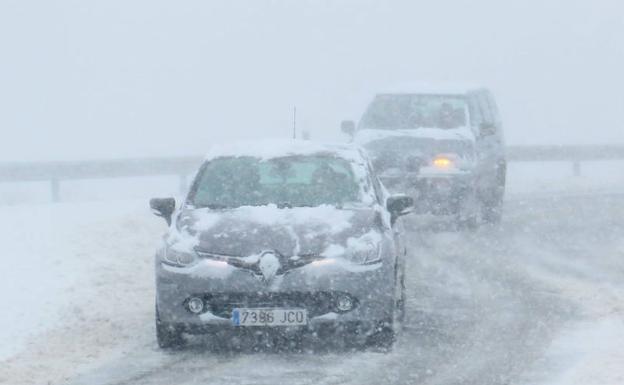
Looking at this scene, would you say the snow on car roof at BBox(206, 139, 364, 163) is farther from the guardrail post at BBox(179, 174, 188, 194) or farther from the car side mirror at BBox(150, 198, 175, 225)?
the guardrail post at BBox(179, 174, 188, 194)

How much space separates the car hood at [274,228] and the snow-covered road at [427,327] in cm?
79

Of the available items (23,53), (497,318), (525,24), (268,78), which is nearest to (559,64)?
(525,24)

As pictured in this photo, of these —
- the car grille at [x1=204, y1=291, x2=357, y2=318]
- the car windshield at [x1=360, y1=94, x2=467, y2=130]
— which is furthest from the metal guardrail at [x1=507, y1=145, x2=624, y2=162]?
the car grille at [x1=204, y1=291, x2=357, y2=318]

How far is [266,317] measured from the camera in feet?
32.6

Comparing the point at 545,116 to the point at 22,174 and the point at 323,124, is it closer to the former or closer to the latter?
the point at 323,124

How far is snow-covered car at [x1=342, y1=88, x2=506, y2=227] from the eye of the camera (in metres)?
18.7

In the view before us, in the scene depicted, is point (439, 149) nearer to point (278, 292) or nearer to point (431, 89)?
point (431, 89)

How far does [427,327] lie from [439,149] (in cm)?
760

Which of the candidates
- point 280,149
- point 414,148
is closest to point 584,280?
point 280,149

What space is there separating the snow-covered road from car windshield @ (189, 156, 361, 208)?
3.81ft

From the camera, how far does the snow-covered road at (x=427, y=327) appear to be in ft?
30.7

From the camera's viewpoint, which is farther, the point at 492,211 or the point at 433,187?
the point at 492,211

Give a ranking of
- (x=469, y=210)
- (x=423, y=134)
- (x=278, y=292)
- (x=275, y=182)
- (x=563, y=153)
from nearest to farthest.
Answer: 1. (x=278, y=292)
2. (x=275, y=182)
3. (x=469, y=210)
4. (x=423, y=134)
5. (x=563, y=153)

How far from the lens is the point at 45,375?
934 cm
